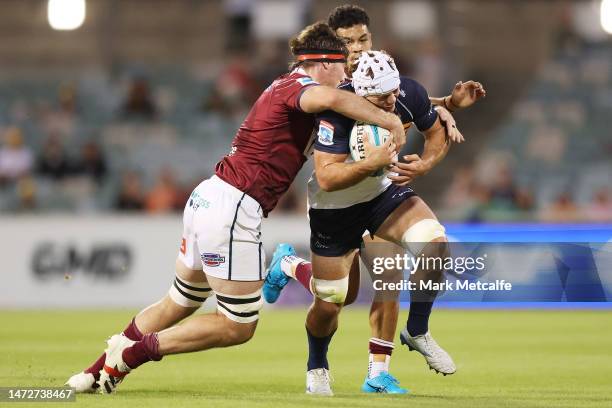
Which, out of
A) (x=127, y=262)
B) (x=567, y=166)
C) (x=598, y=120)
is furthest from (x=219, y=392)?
(x=598, y=120)

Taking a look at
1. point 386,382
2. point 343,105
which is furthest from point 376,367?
point 343,105

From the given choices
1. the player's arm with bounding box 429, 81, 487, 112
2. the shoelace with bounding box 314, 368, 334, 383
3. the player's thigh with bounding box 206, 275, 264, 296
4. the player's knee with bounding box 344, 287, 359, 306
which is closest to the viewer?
the player's thigh with bounding box 206, 275, 264, 296

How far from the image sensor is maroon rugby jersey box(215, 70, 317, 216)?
309 inches

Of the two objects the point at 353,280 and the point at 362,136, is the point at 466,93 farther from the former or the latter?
the point at 353,280

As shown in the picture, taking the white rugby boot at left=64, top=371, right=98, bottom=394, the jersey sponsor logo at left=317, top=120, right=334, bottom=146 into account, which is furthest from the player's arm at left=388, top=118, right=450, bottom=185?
the white rugby boot at left=64, top=371, right=98, bottom=394

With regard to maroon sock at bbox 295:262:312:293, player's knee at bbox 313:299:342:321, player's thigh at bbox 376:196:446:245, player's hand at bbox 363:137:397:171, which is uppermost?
player's hand at bbox 363:137:397:171

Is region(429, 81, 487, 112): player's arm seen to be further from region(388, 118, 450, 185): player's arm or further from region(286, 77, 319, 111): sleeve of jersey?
region(286, 77, 319, 111): sleeve of jersey

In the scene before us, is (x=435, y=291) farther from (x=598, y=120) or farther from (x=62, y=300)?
(x=598, y=120)

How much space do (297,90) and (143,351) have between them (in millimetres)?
1909

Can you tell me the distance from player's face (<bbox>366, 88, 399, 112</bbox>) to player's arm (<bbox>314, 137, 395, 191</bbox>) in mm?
247

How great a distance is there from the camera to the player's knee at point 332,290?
8203 millimetres

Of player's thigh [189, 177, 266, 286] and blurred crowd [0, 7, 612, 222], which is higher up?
blurred crowd [0, 7, 612, 222]

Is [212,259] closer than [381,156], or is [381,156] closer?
[381,156]

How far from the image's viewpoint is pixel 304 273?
8.73 metres
